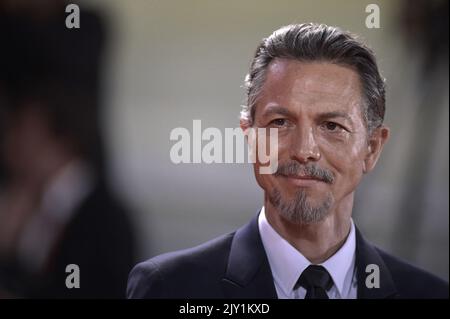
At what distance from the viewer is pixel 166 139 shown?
3.67ft

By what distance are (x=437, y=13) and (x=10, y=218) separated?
0.85m

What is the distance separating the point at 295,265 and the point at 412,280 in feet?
0.71

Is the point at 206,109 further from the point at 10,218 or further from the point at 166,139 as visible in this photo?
the point at 10,218

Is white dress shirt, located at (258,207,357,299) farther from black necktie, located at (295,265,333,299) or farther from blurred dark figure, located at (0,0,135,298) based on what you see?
blurred dark figure, located at (0,0,135,298)

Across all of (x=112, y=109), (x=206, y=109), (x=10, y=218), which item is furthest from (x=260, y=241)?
(x=10, y=218)

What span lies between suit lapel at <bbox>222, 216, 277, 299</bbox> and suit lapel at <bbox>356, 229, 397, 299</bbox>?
0.14 metres

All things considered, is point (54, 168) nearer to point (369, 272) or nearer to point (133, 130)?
point (133, 130)

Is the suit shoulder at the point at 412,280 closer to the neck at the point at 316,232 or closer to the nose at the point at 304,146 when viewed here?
the neck at the point at 316,232

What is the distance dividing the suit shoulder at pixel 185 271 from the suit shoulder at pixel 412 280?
263 millimetres

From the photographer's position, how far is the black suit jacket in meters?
1.02

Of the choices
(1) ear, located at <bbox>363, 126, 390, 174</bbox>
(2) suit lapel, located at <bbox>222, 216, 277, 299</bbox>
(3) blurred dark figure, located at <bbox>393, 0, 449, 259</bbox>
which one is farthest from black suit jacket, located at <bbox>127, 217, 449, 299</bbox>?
(3) blurred dark figure, located at <bbox>393, 0, 449, 259</bbox>

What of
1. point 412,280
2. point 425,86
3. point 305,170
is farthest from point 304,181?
point 425,86

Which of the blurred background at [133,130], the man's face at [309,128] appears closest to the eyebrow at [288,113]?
the man's face at [309,128]

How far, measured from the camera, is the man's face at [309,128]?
3.14ft
